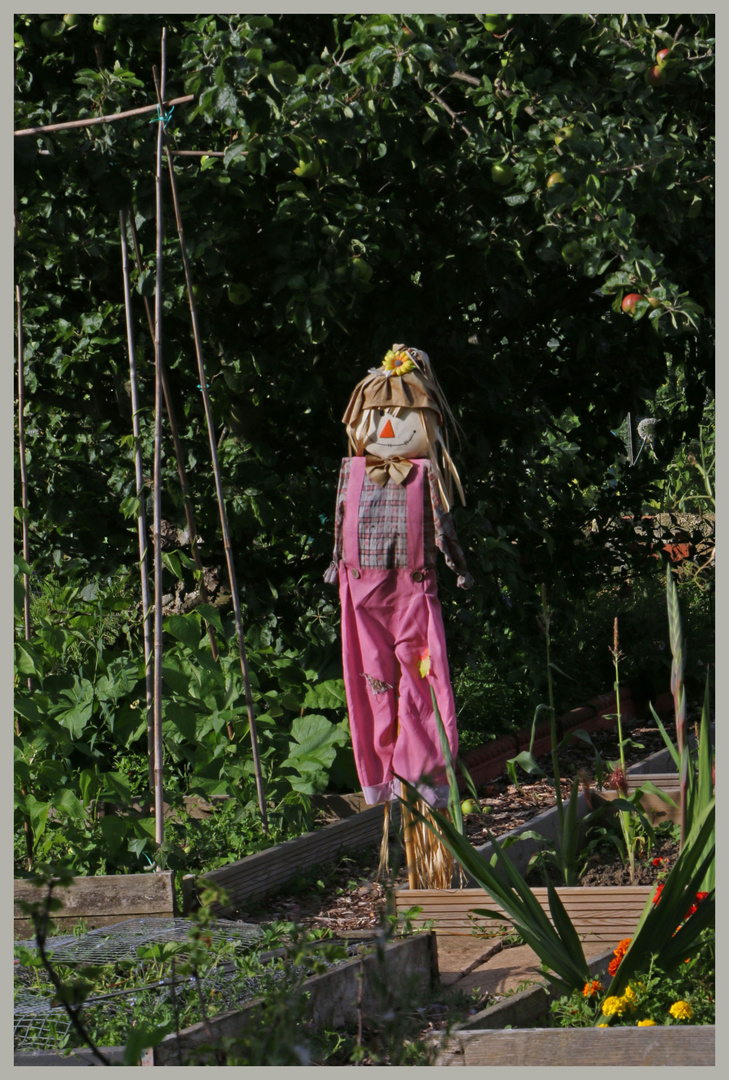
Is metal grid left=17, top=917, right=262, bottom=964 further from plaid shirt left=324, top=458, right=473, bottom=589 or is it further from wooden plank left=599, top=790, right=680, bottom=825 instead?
wooden plank left=599, top=790, right=680, bottom=825

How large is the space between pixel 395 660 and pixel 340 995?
1.17m

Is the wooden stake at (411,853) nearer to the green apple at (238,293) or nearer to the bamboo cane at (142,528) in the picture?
the bamboo cane at (142,528)

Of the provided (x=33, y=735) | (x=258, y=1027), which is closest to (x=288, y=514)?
(x=33, y=735)

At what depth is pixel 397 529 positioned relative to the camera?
3.38m

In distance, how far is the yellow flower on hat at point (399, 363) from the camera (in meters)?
3.45

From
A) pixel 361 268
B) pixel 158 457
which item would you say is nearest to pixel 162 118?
pixel 361 268

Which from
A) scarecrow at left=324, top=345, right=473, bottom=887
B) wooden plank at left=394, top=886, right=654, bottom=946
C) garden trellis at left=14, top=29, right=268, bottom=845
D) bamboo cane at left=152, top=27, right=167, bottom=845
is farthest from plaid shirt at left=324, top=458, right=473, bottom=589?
wooden plank at left=394, top=886, right=654, bottom=946

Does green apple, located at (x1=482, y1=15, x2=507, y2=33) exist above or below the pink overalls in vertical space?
above

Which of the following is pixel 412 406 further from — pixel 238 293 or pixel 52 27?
pixel 52 27

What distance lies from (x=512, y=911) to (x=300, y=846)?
4.52 feet

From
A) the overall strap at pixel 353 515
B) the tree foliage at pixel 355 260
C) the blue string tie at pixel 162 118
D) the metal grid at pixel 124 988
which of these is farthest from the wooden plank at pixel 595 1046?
the blue string tie at pixel 162 118

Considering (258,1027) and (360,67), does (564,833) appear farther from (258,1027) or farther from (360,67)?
(360,67)

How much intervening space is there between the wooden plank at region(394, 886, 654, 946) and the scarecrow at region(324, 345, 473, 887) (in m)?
0.23

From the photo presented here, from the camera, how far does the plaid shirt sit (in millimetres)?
3361
